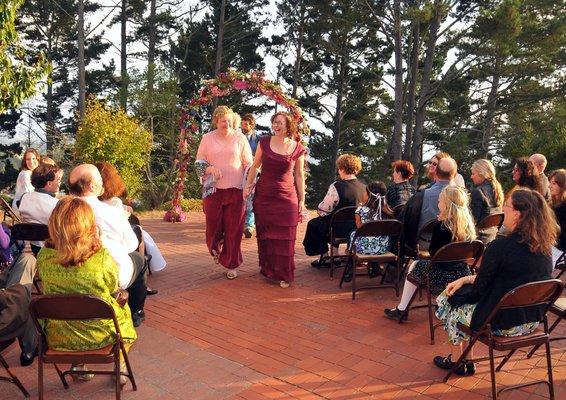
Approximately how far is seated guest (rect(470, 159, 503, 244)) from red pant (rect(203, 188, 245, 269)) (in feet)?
8.57

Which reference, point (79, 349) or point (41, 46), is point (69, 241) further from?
point (41, 46)

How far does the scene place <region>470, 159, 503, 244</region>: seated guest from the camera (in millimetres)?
5262

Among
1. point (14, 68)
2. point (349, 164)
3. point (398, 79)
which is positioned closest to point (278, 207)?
point (349, 164)

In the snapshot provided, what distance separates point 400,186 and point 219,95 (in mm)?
4537

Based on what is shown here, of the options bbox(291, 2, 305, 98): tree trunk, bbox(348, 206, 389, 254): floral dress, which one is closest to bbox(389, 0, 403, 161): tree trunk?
bbox(291, 2, 305, 98): tree trunk

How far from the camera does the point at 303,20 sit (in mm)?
24312

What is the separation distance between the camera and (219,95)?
29.3 ft

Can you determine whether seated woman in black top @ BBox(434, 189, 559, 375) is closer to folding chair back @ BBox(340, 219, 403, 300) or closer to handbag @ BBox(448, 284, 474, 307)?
handbag @ BBox(448, 284, 474, 307)

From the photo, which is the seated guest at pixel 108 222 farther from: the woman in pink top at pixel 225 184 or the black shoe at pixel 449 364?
the black shoe at pixel 449 364

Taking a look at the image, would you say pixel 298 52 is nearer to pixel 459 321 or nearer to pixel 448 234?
pixel 448 234

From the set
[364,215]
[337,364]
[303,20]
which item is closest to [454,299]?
[337,364]

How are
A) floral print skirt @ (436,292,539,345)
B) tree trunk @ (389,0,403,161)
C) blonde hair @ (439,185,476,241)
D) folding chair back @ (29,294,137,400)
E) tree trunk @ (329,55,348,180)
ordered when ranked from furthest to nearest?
tree trunk @ (329,55,348,180)
tree trunk @ (389,0,403,161)
blonde hair @ (439,185,476,241)
floral print skirt @ (436,292,539,345)
folding chair back @ (29,294,137,400)

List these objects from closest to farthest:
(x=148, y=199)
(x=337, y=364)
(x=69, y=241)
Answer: (x=69, y=241) → (x=337, y=364) → (x=148, y=199)

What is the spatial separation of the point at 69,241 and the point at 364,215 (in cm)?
329
